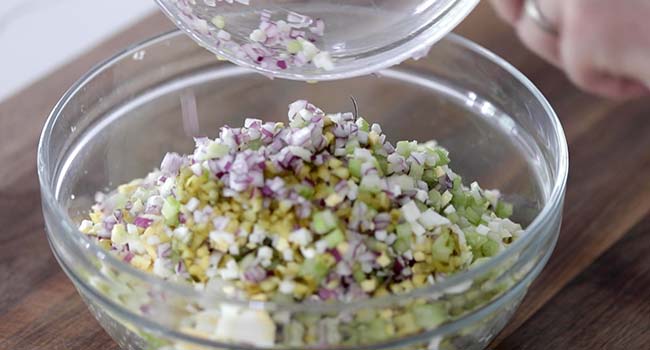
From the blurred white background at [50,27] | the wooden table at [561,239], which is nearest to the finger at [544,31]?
the wooden table at [561,239]

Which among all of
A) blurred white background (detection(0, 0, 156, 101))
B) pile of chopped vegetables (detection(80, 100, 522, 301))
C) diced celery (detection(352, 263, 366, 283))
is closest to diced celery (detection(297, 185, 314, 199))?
pile of chopped vegetables (detection(80, 100, 522, 301))

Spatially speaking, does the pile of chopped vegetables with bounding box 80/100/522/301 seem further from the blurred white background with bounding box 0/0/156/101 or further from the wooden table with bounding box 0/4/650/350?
the blurred white background with bounding box 0/0/156/101

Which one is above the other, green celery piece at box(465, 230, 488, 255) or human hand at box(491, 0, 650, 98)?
human hand at box(491, 0, 650, 98)

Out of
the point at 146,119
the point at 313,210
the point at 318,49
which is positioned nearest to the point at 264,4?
the point at 318,49

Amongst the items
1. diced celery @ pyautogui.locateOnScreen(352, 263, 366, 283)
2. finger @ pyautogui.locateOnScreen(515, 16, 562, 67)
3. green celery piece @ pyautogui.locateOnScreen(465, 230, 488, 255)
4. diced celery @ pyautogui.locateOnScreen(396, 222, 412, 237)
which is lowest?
green celery piece @ pyautogui.locateOnScreen(465, 230, 488, 255)

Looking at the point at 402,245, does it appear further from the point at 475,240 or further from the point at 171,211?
the point at 171,211

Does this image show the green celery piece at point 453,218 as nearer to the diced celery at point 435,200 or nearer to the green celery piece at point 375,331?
the diced celery at point 435,200
